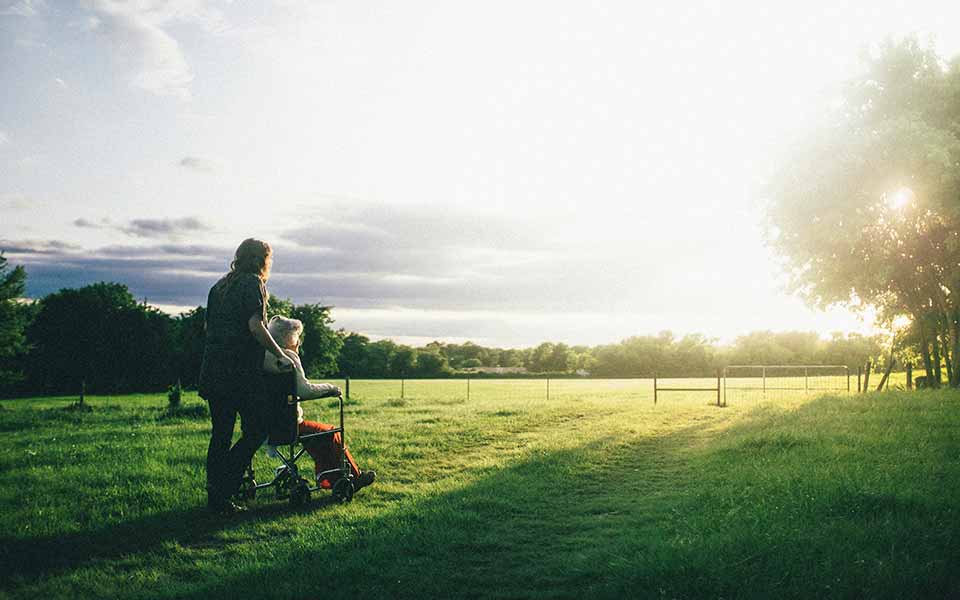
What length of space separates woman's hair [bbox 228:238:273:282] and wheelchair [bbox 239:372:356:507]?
44.2 inches

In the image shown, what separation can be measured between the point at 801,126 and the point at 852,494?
57.9ft

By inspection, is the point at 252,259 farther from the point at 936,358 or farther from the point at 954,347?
the point at 936,358

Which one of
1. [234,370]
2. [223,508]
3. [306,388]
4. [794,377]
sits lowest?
[223,508]

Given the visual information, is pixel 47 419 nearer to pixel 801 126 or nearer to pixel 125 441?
pixel 125 441

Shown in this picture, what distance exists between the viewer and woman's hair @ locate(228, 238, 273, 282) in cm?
662

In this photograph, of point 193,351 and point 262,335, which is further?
point 193,351

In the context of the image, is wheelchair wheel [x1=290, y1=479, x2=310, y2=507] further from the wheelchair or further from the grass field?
the grass field

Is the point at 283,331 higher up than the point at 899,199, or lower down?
lower down

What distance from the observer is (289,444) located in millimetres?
6789

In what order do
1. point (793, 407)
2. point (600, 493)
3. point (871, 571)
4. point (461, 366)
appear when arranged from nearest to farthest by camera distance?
point (871, 571) → point (600, 493) → point (793, 407) → point (461, 366)

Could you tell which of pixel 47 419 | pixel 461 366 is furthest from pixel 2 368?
pixel 461 366

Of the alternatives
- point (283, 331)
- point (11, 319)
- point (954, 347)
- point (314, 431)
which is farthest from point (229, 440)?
point (11, 319)

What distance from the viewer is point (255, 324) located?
631cm

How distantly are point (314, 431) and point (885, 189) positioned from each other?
20398mm
